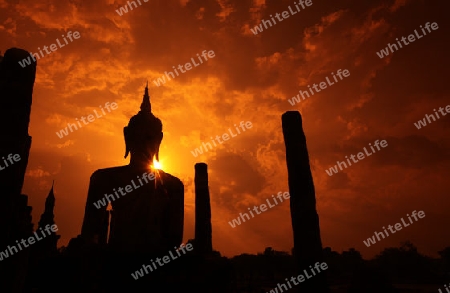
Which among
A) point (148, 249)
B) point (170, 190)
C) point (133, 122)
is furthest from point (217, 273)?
point (133, 122)

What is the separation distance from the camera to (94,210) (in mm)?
12133

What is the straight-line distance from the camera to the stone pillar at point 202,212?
562 inches

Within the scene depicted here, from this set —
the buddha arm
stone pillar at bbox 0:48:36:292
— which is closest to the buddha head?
the buddha arm

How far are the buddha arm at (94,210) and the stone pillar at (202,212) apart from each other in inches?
163

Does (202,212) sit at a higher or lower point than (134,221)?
higher

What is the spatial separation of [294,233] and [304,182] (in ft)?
5.16

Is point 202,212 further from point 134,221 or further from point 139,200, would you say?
point 134,221

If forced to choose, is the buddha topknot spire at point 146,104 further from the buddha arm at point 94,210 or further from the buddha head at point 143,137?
the buddha arm at point 94,210

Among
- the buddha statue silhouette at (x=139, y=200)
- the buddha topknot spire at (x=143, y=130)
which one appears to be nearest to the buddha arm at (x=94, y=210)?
the buddha statue silhouette at (x=139, y=200)

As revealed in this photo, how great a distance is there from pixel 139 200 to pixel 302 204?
640 centimetres

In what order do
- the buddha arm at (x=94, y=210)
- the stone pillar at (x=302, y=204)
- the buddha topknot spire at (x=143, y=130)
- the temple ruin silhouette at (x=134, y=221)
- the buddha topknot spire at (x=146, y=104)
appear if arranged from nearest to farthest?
Answer: the temple ruin silhouette at (x=134, y=221)
the stone pillar at (x=302, y=204)
the buddha arm at (x=94, y=210)
the buddha topknot spire at (x=143, y=130)
the buddha topknot spire at (x=146, y=104)

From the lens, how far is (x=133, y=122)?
1423cm

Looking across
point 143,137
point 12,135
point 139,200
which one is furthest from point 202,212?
point 12,135

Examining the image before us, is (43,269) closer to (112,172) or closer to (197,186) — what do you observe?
(112,172)
